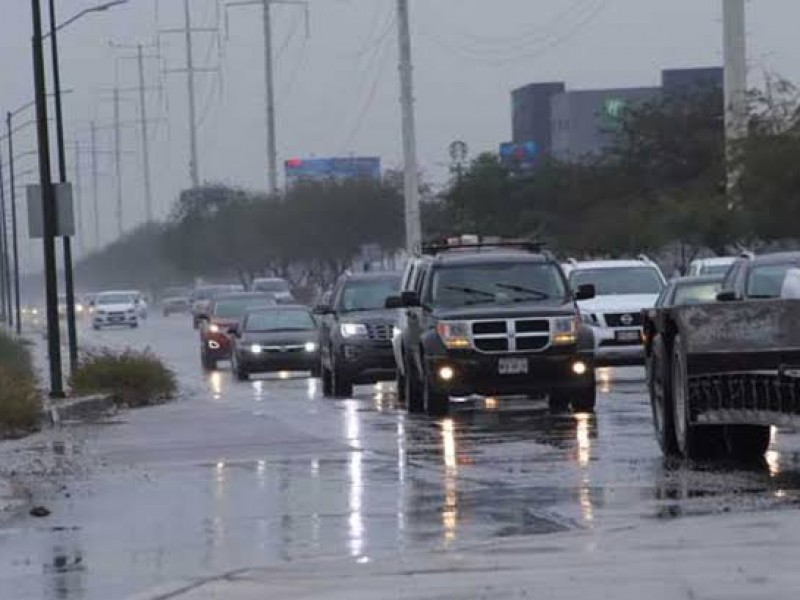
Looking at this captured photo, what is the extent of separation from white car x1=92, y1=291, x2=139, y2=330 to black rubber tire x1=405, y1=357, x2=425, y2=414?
66.2 m

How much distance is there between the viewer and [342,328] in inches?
1362

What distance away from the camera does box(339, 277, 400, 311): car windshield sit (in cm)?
3547

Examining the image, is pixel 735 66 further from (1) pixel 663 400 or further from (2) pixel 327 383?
(1) pixel 663 400

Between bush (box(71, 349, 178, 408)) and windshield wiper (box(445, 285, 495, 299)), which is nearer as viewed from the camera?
windshield wiper (box(445, 285, 495, 299))

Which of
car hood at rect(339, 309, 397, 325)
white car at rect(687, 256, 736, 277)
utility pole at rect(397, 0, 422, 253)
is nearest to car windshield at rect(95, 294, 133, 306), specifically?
utility pole at rect(397, 0, 422, 253)

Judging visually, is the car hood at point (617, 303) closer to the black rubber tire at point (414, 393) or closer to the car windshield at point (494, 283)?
the black rubber tire at point (414, 393)

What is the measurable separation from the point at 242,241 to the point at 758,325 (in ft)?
351

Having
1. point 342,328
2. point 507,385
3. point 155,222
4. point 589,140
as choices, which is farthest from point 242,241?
point 507,385

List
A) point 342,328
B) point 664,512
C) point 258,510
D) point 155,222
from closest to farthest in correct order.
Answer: point 664,512 < point 258,510 < point 342,328 < point 155,222

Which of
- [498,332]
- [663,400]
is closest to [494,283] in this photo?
[498,332]

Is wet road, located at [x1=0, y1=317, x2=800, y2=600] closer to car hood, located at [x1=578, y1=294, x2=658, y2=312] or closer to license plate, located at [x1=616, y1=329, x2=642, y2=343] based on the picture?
license plate, located at [x1=616, y1=329, x2=642, y2=343]

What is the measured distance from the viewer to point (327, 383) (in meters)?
35.5

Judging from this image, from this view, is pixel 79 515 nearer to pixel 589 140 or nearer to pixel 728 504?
pixel 728 504

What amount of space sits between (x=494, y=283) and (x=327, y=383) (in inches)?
332
